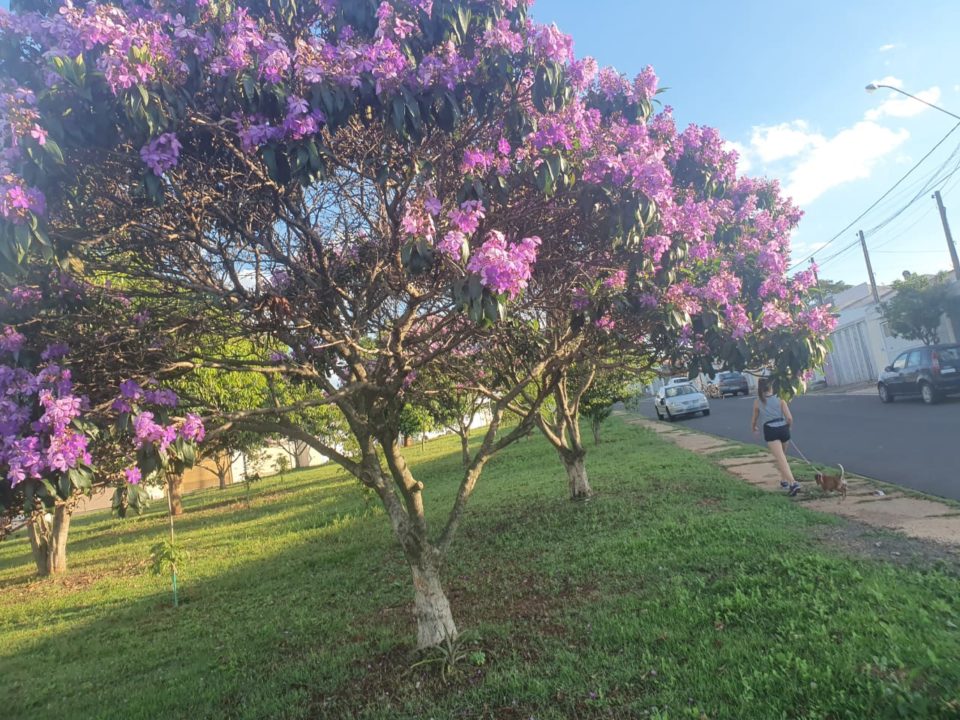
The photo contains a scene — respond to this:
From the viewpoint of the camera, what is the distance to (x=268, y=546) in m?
10.9

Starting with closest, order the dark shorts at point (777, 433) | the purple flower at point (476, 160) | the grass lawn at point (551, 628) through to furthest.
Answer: the grass lawn at point (551, 628) < the purple flower at point (476, 160) < the dark shorts at point (777, 433)

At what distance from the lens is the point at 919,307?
2012 cm

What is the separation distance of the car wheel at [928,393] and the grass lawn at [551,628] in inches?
355

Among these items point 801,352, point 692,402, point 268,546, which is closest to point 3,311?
point 801,352

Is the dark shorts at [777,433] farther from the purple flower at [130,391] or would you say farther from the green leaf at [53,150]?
the green leaf at [53,150]

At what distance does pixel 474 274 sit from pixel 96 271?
9.19ft

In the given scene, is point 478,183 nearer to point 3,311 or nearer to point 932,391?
point 3,311

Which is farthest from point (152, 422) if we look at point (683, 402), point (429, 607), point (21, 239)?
point (683, 402)

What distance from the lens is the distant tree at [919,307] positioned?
2008cm

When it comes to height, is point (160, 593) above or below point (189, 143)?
below

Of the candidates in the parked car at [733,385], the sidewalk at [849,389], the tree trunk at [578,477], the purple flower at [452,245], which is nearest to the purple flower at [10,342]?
the purple flower at [452,245]

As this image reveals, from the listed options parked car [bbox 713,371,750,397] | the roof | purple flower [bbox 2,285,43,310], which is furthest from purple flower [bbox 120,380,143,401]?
the roof

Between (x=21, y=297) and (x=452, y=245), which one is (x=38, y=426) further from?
(x=452, y=245)

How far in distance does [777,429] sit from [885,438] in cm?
486
